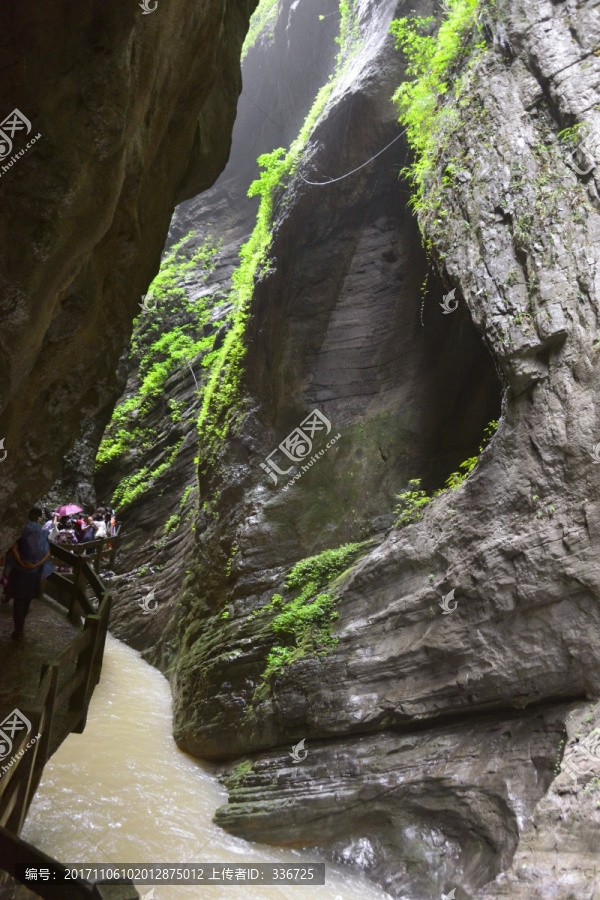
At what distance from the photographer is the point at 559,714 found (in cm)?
696

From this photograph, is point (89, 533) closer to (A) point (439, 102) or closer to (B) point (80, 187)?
(B) point (80, 187)

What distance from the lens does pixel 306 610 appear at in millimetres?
9664

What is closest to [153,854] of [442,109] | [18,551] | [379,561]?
[18,551]

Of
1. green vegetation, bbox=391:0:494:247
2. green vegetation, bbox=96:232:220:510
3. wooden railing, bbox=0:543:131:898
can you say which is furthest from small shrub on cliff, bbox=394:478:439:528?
green vegetation, bbox=96:232:220:510

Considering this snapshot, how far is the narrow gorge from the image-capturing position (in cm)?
573

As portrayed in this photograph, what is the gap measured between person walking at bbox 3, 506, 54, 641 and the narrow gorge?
52 cm

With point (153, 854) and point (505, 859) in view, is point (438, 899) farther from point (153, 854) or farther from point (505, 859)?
point (153, 854)

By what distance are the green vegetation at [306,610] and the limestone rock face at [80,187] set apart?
4.52m

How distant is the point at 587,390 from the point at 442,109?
6.18 metres

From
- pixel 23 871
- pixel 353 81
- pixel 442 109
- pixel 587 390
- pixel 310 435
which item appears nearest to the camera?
pixel 23 871

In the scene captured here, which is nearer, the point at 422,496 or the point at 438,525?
the point at 438,525

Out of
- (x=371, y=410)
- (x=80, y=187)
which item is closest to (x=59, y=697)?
(x=80, y=187)

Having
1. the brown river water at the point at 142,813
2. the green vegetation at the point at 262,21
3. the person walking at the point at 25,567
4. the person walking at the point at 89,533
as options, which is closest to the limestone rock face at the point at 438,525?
the brown river water at the point at 142,813

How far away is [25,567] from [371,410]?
287 inches
